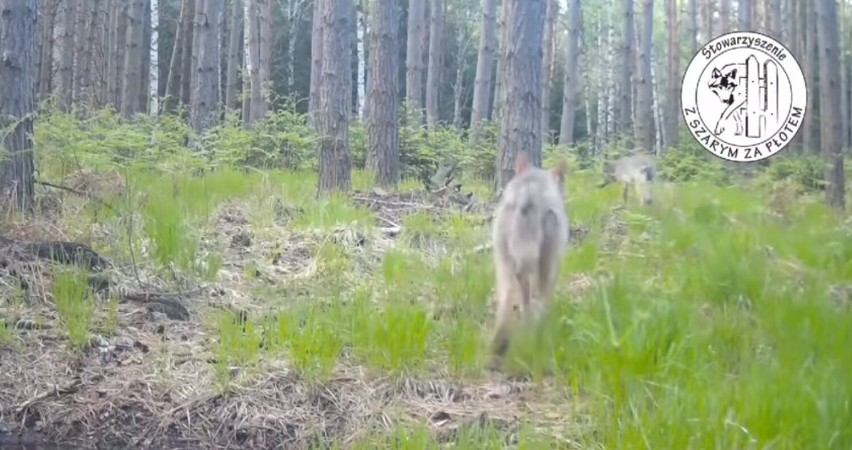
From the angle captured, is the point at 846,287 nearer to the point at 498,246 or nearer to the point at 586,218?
the point at 498,246

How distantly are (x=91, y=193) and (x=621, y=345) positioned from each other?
5815 mm

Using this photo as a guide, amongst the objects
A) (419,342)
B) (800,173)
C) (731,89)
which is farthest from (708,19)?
(419,342)

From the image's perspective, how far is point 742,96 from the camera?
19.6 feet

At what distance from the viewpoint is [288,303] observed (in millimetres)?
6215

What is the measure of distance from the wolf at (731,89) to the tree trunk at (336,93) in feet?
20.4

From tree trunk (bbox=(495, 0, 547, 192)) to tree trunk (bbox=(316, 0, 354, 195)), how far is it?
3071 mm

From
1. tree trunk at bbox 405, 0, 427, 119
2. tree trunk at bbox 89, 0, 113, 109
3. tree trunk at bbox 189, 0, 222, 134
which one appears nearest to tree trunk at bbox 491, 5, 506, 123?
tree trunk at bbox 405, 0, 427, 119

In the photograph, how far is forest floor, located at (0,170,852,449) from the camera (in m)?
4.17

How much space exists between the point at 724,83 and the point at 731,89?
0.06 meters

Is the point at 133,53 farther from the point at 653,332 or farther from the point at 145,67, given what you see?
the point at 653,332

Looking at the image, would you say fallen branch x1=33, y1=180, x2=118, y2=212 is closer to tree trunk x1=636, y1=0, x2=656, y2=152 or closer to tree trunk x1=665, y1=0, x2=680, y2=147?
tree trunk x1=636, y1=0, x2=656, y2=152

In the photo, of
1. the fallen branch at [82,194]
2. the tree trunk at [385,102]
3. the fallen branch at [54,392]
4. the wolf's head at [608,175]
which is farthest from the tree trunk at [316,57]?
the fallen branch at [54,392]

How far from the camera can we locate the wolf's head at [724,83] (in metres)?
6.03

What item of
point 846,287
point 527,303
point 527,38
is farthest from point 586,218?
point 527,303
